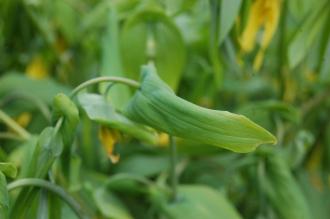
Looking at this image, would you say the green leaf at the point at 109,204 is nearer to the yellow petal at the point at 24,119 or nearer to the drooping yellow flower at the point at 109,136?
the drooping yellow flower at the point at 109,136

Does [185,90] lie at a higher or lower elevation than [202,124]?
lower

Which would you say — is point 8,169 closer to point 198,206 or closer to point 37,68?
point 198,206

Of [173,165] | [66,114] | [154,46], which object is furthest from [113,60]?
[66,114]

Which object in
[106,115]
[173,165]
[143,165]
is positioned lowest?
[143,165]

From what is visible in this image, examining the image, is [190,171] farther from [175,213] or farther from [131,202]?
[175,213]

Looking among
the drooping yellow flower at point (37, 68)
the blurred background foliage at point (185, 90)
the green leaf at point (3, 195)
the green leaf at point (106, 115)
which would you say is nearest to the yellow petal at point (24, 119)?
the blurred background foliage at point (185, 90)

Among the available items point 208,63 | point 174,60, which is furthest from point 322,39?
point 208,63
